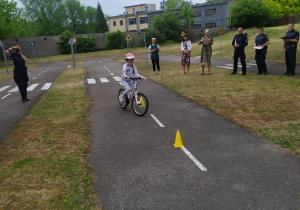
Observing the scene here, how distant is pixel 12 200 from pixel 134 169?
6.45 ft

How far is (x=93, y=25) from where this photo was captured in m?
93.1

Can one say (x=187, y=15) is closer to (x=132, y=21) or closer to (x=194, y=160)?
(x=132, y=21)

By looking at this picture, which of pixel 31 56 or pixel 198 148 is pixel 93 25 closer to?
pixel 31 56

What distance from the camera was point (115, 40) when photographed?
5297cm

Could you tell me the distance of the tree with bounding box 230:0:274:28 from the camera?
142ft

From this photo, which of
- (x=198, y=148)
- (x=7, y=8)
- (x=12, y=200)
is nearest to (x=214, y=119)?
(x=198, y=148)

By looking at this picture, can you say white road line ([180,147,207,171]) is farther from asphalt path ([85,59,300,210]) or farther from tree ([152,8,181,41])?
tree ([152,8,181,41])

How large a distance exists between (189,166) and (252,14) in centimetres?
4574

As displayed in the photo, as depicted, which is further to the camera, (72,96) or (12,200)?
(72,96)

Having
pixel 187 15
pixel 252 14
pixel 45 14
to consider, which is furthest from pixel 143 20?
pixel 252 14

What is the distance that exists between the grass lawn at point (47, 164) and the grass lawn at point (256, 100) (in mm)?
3999

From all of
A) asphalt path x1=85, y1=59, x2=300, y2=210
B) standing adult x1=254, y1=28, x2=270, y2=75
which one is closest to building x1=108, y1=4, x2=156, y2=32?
standing adult x1=254, y1=28, x2=270, y2=75

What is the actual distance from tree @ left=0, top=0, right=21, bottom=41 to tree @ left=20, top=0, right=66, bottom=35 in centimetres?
3157

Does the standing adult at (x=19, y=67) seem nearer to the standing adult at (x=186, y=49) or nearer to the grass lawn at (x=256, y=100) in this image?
the grass lawn at (x=256, y=100)
